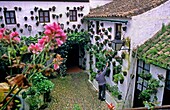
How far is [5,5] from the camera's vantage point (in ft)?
38.3

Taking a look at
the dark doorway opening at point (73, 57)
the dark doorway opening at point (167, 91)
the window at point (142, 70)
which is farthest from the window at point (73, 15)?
the dark doorway opening at point (167, 91)

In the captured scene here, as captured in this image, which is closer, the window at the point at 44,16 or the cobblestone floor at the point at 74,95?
the cobblestone floor at the point at 74,95

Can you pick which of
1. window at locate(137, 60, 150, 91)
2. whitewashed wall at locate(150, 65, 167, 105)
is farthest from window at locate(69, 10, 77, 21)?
whitewashed wall at locate(150, 65, 167, 105)

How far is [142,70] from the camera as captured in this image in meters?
7.45

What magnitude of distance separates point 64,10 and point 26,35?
354cm

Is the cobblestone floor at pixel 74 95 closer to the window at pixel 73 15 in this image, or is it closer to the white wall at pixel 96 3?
the window at pixel 73 15

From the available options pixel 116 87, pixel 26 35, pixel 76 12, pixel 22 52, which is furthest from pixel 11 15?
pixel 22 52

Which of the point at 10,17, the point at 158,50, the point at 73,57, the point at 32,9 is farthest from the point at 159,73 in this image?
the point at 73,57

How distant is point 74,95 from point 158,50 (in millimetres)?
5911

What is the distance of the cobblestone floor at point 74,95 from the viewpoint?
30.7 ft

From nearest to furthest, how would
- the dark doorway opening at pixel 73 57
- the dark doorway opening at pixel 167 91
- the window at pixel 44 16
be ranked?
the dark doorway opening at pixel 167 91 → the window at pixel 44 16 → the dark doorway opening at pixel 73 57

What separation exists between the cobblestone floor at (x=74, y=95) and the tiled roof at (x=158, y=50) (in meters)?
3.90

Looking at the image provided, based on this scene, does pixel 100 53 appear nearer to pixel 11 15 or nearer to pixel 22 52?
pixel 11 15

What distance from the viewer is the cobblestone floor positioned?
9.36 meters
